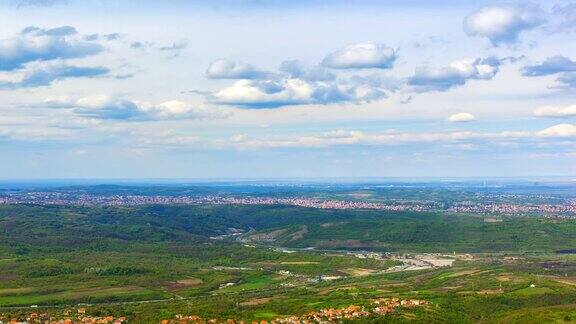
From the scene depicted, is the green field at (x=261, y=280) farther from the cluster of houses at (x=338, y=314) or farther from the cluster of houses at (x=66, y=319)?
the cluster of houses at (x=338, y=314)

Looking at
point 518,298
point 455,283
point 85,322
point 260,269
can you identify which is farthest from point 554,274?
point 85,322

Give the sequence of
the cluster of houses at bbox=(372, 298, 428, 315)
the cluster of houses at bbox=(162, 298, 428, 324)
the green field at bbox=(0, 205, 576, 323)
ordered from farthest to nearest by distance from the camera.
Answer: the green field at bbox=(0, 205, 576, 323), the cluster of houses at bbox=(372, 298, 428, 315), the cluster of houses at bbox=(162, 298, 428, 324)

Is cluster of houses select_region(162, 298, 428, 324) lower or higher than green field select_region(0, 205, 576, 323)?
higher

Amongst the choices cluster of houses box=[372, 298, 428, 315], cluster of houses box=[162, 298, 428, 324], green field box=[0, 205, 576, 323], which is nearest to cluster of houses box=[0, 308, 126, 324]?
green field box=[0, 205, 576, 323]

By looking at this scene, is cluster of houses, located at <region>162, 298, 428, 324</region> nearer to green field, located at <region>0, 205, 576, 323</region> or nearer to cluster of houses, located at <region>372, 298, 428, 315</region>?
cluster of houses, located at <region>372, 298, 428, 315</region>

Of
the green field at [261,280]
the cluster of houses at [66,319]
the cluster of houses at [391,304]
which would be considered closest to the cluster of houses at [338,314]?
the cluster of houses at [391,304]

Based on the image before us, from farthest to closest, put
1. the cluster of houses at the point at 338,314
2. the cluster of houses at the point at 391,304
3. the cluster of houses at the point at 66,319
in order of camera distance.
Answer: the cluster of houses at the point at 391,304
the cluster of houses at the point at 338,314
the cluster of houses at the point at 66,319

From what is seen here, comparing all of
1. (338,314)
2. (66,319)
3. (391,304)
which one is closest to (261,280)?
(391,304)

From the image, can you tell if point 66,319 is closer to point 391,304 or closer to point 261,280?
point 391,304
